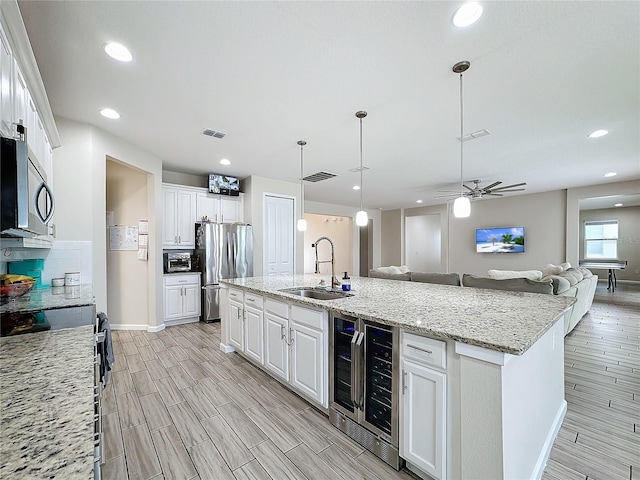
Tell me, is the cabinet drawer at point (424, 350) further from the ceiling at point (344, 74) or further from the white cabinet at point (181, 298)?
the white cabinet at point (181, 298)

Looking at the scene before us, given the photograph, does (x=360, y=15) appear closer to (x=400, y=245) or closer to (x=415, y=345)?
(x=415, y=345)

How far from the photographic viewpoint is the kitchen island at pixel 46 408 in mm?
541

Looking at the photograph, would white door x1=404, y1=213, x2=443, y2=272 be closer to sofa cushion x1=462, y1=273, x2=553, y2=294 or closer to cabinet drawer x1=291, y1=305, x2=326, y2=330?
sofa cushion x1=462, y1=273, x2=553, y2=294

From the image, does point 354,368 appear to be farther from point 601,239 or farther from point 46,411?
point 601,239

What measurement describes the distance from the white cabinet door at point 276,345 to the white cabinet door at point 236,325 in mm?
507

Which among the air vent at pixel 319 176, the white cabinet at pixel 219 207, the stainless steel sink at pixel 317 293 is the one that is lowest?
the stainless steel sink at pixel 317 293

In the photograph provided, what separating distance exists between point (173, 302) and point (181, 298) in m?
0.13

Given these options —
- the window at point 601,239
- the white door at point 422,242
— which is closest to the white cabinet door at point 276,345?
the white door at point 422,242

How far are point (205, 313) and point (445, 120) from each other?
175 inches

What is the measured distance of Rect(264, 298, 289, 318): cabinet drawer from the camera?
2381 millimetres

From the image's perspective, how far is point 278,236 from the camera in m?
5.65

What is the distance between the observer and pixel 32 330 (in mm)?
1553

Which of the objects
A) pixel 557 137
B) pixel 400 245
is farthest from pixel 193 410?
pixel 400 245

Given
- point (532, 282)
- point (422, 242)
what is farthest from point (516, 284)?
point (422, 242)
